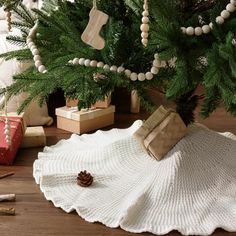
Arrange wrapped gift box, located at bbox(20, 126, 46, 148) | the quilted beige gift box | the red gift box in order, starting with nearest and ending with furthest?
the quilted beige gift box → the red gift box → wrapped gift box, located at bbox(20, 126, 46, 148)

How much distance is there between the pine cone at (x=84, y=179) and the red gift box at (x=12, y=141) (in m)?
0.25

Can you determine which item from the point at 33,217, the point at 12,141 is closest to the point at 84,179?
the point at 33,217

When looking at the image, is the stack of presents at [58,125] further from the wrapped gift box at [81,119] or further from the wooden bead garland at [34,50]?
the wooden bead garland at [34,50]

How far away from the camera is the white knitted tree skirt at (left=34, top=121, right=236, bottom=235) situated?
972 mm

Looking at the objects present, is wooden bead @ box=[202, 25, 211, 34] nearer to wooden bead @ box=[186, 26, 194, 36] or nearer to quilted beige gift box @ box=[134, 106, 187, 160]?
wooden bead @ box=[186, 26, 194, 36]

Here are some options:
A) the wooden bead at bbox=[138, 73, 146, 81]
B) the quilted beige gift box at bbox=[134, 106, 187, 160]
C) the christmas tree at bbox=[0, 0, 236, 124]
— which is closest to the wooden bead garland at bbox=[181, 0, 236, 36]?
the christmas tree at bbox=[0, 0, 236, 124]

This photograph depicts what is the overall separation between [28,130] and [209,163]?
1.94 ft

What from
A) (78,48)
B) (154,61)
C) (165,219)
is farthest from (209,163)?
(78,48)

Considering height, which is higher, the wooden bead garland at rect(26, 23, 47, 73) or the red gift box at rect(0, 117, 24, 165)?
the wooden bead garland at rect(26, 23, 47, 73)

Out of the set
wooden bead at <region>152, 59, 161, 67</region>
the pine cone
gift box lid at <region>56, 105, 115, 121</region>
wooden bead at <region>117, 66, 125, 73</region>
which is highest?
wooden bead at <region>152, 59, 161, 67</region>

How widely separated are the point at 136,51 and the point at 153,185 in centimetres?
31

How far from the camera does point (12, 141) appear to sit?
1.25m

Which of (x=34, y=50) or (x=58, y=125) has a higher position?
(x=34, y=50)

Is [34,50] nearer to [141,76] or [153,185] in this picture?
[141,76]
